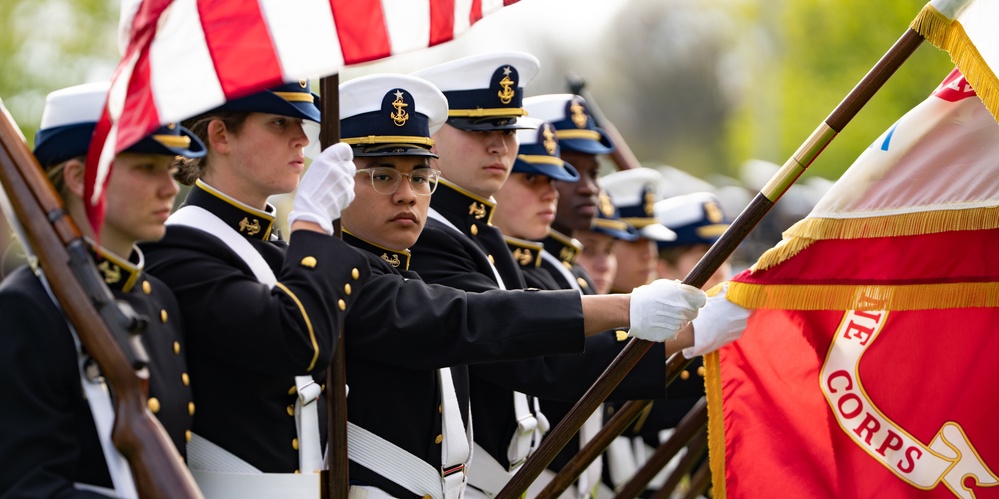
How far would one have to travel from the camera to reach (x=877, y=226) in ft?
18.3

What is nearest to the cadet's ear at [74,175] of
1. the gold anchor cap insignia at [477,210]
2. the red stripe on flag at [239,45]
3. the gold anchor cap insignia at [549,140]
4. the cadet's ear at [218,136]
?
the red stripe on flag at [239,45]

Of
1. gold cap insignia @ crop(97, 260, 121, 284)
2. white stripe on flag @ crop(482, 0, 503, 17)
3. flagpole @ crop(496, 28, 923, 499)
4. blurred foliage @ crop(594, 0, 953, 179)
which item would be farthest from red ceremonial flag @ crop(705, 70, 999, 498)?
blurred foliage @ crop(594, 0, 953, 179)

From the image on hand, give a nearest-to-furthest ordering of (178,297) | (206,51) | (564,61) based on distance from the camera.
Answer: (206,51), (178,297), (564,61)

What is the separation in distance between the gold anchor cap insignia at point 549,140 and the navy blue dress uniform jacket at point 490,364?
3.40ft

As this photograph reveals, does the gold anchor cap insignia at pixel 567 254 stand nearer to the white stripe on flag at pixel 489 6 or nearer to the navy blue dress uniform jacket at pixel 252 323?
the white stripe on flag at pixel 489 6

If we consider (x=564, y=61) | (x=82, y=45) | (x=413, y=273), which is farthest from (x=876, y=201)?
(x=564, y=61)

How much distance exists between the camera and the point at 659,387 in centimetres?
577

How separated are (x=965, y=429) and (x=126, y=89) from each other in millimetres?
3430

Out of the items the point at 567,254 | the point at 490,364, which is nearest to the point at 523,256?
the point at 567,254

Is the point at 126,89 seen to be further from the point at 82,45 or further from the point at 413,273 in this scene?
the point at 82,45

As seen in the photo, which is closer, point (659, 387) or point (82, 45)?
point (659, 387)

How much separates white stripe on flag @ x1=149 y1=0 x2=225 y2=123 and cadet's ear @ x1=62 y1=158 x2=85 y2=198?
281mm

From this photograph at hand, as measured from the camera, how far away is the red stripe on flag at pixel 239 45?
3863mm

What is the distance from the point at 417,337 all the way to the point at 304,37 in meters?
1.15
